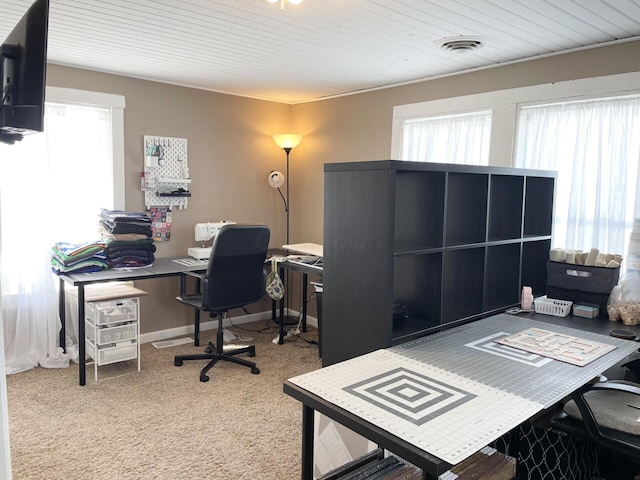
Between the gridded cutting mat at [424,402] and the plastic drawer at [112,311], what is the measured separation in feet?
7.49

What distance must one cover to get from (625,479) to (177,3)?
3.19m

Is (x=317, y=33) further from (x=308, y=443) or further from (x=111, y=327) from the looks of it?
(x=111, y=327)

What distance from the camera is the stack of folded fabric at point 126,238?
3.69 m

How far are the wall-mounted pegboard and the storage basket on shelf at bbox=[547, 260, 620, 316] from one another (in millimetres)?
3066

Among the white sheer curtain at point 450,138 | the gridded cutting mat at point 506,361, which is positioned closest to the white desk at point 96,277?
the white sheer curtain at point 450,138

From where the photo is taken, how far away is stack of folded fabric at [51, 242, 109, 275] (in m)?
3.45

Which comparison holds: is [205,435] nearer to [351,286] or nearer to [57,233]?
[351,286]

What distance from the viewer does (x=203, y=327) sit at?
4719 mm

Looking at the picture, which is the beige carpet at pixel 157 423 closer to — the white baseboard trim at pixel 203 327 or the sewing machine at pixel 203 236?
the white baseboard trim at pixel 203 327

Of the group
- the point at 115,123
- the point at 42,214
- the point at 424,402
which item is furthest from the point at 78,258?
the point at 424,402

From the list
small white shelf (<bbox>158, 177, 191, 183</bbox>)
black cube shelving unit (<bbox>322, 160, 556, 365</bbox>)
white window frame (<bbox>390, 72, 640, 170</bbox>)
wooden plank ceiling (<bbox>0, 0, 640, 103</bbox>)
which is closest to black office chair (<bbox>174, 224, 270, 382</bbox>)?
small white shelf (<bbox>158, 177, 191, 183</bbox>)

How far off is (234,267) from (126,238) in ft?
3.03

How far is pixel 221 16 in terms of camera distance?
252 cm

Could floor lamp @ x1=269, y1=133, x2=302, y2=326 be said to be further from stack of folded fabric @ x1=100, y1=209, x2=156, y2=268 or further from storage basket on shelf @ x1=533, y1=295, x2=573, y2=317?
storage basket on shelf @ x1=533, y1=295, x2=573, y2=317
